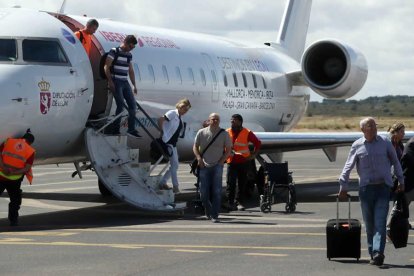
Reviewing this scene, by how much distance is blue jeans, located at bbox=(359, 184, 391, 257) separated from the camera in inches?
513

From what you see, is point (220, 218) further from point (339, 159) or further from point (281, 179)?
point (339, 159)

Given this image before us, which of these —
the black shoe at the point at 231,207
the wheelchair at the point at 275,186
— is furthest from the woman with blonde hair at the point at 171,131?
the wheelchair at the point at 275,186

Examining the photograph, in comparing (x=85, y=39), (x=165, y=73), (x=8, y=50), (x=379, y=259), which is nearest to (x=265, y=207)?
(x=165, y=73)

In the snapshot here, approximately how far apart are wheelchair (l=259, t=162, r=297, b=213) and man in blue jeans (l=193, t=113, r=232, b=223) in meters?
1.55

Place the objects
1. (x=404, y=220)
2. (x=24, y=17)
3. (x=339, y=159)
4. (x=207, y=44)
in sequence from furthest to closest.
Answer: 1. (x=339, y=159)
2. (x=207, y=44)
3. (x=24, y=17)
4. (x=404, y=220)

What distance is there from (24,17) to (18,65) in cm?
138

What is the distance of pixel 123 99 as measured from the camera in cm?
1922

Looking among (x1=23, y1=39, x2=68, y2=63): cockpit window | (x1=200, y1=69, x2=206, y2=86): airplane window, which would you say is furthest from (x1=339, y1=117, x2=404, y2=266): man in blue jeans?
(x1=200, y1=69, x2=206, y2=86): airplane window

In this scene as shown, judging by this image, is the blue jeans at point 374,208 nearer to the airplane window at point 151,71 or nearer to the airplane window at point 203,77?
the airplane window at point 151,71

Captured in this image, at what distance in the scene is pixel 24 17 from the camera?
18.5 metres

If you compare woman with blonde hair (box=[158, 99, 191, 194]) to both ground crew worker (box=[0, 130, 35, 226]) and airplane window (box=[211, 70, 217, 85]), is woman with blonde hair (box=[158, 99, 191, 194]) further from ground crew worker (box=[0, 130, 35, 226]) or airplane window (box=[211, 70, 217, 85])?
airplane window (box=[211, 70, 217, 85])

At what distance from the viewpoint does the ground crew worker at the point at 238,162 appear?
19922mm

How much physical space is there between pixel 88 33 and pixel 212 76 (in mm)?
5582

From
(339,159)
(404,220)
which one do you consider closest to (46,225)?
(404,220)
